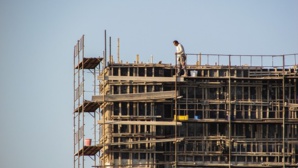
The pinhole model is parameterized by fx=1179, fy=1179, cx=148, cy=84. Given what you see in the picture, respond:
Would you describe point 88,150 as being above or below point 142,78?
below

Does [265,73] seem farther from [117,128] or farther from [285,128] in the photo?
[117,128]

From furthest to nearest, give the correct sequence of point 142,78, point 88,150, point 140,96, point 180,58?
point 88,150 → point 180,58 → point 142,78 → point 140,96

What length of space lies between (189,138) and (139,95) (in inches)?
193

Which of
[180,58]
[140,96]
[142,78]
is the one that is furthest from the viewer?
[180,58]

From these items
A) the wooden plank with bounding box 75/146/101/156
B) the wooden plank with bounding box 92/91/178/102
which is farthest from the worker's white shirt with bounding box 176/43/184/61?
the wooden plank with bounding box 75/146/101/156

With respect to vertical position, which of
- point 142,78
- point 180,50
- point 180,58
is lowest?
point 142,78

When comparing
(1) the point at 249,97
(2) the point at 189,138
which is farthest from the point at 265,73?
(2) the point at 189,138

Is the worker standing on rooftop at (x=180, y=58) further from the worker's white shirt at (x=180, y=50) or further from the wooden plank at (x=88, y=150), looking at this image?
the wooden plank at (x=88, y=150)

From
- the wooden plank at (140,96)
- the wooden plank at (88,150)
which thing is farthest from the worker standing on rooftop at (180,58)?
the wooden plank at (88,150)

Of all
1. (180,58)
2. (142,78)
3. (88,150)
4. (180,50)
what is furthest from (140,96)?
(88,150)

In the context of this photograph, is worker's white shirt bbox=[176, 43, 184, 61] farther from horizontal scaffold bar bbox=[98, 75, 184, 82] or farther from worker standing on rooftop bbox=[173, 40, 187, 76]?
horizontal scaffold bar bbox=[98, 75, 184, 82]

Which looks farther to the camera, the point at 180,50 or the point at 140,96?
the point at 180,50

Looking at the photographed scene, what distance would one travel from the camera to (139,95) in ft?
269

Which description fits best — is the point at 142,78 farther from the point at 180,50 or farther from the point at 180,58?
the point at 180,50
